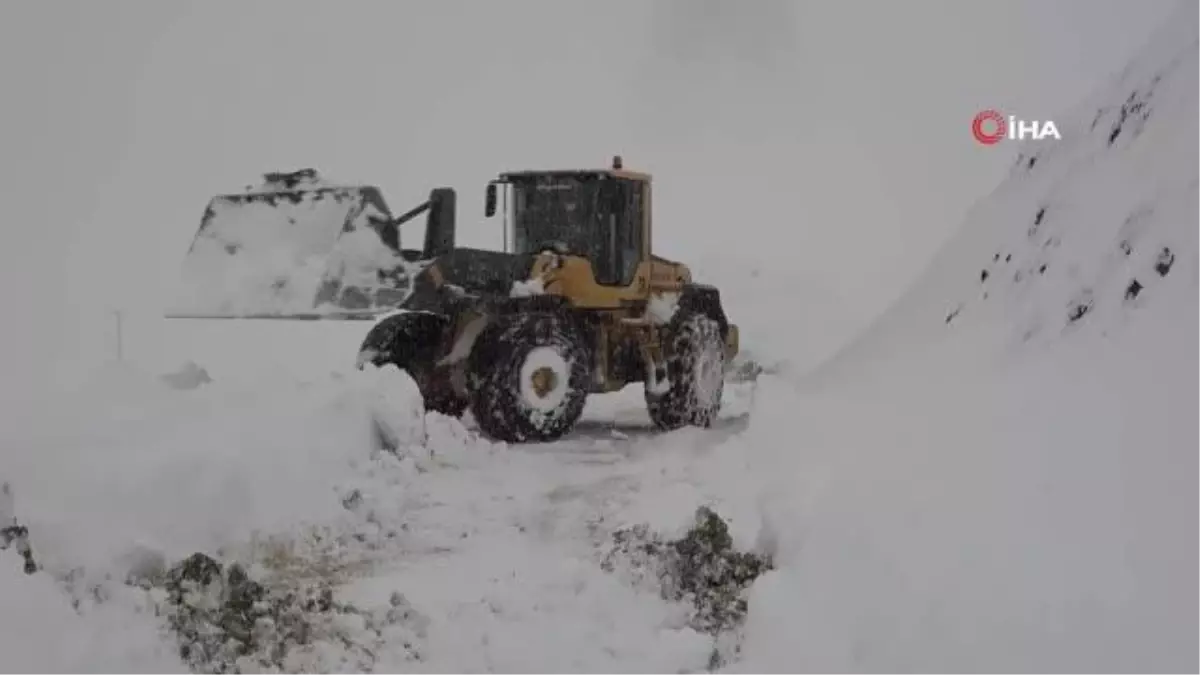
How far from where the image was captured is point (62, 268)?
8.10ft

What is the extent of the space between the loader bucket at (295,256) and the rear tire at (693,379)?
2.60 feet

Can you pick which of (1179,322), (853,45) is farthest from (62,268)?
(1179,322)

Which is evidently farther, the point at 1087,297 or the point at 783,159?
the point at 783,159

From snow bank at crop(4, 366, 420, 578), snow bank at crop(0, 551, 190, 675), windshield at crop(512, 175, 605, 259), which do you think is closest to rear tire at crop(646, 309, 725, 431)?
windshield at crop(512, 175, 605, 259)

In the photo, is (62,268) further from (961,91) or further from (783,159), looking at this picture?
(961,91)

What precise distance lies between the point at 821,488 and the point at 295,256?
5.13ft

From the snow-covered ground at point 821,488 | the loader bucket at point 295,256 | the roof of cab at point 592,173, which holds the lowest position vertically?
the snow-covered ground at point 821,488

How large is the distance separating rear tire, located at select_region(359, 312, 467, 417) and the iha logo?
1572mm

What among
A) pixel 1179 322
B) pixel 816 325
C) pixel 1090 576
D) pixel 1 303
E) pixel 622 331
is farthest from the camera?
pixel 622 331

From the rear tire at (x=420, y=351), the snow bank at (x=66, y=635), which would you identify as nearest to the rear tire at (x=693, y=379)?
the rear tire at (x=420, y=351)

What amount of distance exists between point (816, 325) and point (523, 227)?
0.80 m

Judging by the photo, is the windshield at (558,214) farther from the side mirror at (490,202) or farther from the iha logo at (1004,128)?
the iha logo at (1004,128)

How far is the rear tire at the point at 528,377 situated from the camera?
131 inches

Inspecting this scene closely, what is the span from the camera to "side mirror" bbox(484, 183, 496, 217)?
9.20ft
